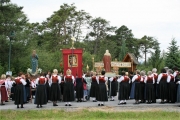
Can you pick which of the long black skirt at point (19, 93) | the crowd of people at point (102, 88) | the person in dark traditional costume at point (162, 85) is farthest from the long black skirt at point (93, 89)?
the long black skirt at point (19, 93)

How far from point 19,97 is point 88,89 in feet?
16.6

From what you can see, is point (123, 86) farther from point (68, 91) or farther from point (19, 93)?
point (19, 93)

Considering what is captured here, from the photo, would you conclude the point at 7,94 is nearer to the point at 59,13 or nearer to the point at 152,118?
the point at 152,118

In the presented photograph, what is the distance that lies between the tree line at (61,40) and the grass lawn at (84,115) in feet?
69.2

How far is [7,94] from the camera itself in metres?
19.5

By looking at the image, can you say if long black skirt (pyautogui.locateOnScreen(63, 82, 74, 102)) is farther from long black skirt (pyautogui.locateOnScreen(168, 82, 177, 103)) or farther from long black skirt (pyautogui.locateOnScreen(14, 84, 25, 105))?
long black skirt (pyautogui.locateOnScreen(168, 82, 177, 103))

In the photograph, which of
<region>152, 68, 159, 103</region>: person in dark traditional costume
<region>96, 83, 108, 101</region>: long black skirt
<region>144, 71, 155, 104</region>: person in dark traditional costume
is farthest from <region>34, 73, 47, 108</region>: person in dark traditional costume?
<region>152, 68, 159, 103</region>: person in dark traditional costume

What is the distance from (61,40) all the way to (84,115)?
33977 mm

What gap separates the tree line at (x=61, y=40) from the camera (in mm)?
36750

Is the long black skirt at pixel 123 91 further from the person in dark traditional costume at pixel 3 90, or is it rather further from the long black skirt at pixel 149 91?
the person in dark traditional costume at pixel 3 90

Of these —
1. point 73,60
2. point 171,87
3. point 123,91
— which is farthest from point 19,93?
point 171,87

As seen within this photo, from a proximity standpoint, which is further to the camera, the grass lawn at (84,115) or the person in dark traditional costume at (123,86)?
the person in dark traditional costume at (123,86)

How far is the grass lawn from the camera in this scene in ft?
46.2

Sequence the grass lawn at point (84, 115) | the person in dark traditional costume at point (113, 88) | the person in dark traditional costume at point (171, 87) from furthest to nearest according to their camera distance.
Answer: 1. the person in dark traditional costume at point (113, 88)
2. the person in dark traditional costume at point (171, 87)
3. the grass lawn at point (84, 115)
